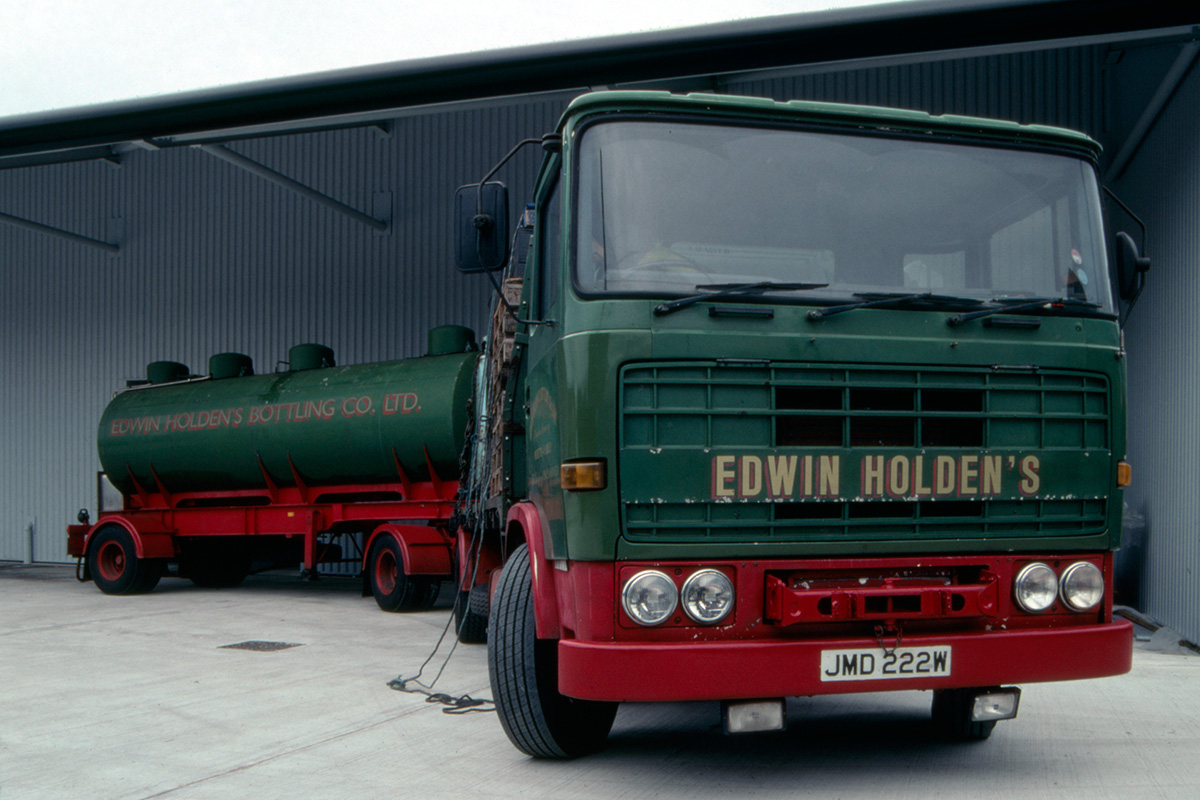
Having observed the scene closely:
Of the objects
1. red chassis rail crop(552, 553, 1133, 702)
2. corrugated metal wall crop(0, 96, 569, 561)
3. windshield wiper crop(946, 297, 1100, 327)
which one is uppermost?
corrugated metal wall crop(0, 96, 569, 561)

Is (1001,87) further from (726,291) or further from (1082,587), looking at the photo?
(726,291)

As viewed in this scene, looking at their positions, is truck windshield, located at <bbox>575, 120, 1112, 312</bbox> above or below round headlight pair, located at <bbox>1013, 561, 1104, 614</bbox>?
above

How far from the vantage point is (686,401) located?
3877mm

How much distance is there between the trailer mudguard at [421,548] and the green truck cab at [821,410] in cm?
653

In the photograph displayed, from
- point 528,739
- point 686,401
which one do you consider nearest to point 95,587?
point 528,739

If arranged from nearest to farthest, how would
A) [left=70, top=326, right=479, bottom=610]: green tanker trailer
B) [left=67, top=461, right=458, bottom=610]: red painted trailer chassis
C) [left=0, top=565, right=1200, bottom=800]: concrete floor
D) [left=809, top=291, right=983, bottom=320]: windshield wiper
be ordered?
[left=809, top=291, right=983, bottom=320]: windshield wiper < [left=0, top=565, right=1200, bottom=800]: concrete floor < [left=67, top=461, right=458, bottom=610]: red painted trailer chassis < [left=70, top=326, right=479, bottom=610]: green tanker trailer

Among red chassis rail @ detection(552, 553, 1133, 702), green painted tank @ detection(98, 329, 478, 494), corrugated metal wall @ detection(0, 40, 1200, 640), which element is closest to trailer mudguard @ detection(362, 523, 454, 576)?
green painted tank @ detection(98, 329, 478, 494)

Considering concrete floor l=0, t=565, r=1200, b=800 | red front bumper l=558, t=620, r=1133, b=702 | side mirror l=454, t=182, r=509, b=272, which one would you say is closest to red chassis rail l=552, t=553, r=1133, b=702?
red front bumper l=558, t=620, r=1133, b=702

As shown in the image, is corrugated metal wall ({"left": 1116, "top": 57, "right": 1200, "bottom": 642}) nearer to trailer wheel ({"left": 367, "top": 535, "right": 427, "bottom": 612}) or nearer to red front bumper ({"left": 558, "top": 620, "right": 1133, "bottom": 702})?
red front bumper ({"left": 558, "top": 620, "right": 1133, "bottom": 702})

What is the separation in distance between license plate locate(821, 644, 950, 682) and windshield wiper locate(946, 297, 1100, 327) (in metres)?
1.21

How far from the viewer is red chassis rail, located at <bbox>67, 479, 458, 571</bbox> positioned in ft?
38.0

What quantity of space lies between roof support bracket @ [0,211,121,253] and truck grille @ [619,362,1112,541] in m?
16.1

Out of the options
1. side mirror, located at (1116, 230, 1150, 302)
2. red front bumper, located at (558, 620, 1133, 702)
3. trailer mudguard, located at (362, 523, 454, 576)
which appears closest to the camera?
red front bumper, located at (558, 620, 1133, 702)

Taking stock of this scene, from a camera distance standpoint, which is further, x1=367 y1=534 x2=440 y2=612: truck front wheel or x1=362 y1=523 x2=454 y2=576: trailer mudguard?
x1=367 y1=534 x2=440 y2=612: truck front wheel
